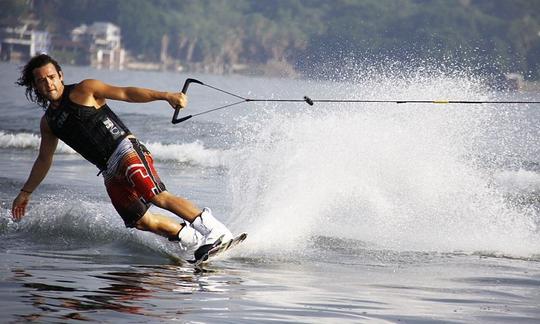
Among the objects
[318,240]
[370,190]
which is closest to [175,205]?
[318,240]

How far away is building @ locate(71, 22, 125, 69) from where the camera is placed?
314ft

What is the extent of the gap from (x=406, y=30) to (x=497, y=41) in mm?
5545

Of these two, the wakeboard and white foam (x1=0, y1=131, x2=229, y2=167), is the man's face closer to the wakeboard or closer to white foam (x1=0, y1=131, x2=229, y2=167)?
the wakeboard

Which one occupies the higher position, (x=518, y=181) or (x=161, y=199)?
(x=518, y=181)

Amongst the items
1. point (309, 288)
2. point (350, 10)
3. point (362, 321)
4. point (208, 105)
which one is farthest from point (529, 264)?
point (350, 10)

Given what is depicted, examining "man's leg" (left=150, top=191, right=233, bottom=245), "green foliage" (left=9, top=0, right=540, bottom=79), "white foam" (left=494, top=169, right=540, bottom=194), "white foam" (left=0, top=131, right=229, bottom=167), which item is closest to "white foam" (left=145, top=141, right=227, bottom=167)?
"white foam" (left=0, top=131, right=229, bottom=167)

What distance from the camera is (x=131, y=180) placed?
8781mm

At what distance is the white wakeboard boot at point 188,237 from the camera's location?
9062 millimetres

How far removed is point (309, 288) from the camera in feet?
26.7

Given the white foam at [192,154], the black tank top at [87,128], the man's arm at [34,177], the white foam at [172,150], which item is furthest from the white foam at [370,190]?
the white foam at [172,150]

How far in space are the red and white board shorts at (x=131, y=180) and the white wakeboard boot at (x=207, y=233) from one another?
15.2 inches

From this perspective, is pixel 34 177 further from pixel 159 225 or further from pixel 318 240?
pixel 318 240

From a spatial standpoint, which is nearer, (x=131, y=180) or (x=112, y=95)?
(x=112, y=95)

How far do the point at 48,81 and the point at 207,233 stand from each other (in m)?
1.65
